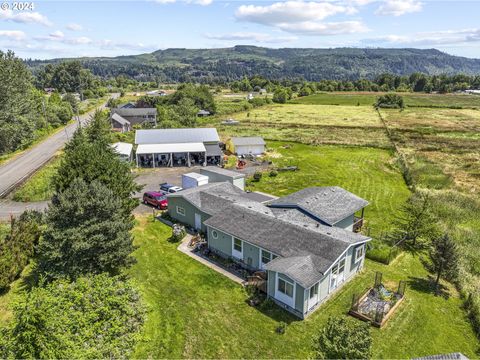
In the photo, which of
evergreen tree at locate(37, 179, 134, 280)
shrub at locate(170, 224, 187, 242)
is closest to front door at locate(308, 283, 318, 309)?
evergreen tree at locate(37, 179, 134, 280)

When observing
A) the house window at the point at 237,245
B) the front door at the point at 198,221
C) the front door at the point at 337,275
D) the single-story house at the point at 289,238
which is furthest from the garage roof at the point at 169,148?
the front door at the point at 337,275

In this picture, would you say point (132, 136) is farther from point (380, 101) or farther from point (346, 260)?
point (380, 101)

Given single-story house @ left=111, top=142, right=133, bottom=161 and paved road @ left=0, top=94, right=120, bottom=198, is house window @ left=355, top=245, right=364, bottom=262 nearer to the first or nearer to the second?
single-story house @ left=111, top=142, right=133, bottom=161

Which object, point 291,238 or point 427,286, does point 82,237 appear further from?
point 427,286

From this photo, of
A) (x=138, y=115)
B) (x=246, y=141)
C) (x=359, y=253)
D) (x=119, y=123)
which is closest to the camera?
(x=359, y=253)

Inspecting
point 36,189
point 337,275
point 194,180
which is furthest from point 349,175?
point 36,189
